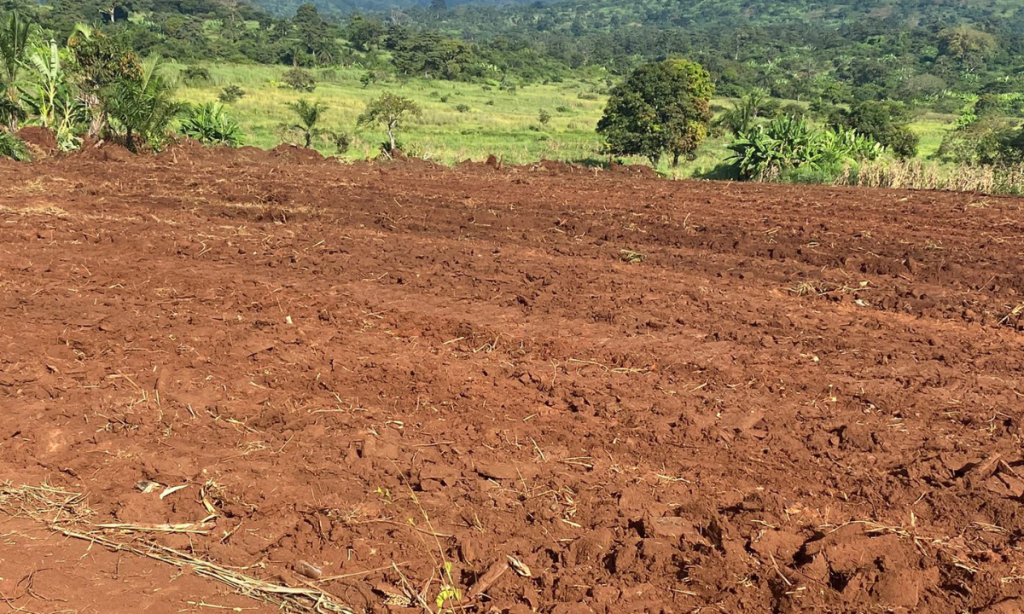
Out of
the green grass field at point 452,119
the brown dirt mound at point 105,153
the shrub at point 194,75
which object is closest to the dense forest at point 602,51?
the shrub at point 194,75

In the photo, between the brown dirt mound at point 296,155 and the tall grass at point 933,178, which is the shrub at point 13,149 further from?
the tall grass at point 933,178

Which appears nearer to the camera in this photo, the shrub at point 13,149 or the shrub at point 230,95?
the shrub at point 13,149

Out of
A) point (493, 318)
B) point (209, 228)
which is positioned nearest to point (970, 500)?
point (493, 318)

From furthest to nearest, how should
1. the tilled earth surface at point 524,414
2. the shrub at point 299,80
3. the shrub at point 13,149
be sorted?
the shrub at point 299,80, the shrub at point 13,149, the tilled earth surface at point 524,414

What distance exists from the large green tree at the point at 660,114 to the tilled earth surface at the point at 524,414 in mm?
12505

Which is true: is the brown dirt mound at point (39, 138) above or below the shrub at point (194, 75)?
below

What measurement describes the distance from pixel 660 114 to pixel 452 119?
536 inches

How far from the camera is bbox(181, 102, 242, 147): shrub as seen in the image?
1934 centimetres

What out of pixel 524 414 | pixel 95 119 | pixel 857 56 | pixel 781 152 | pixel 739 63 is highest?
pixel 857 56

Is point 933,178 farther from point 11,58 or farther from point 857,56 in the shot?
point 857,56

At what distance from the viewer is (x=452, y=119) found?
3231cm

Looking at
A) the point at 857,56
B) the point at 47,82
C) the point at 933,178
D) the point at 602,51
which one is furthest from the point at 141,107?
the point at 857,56

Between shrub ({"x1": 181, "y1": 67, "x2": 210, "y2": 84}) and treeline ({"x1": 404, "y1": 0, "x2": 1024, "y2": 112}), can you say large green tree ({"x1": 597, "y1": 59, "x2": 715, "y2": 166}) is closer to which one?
shrub ({"x1": 181, "y1": 67, "x2": 210, "y2": 84})

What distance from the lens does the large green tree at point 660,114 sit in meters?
20.7
